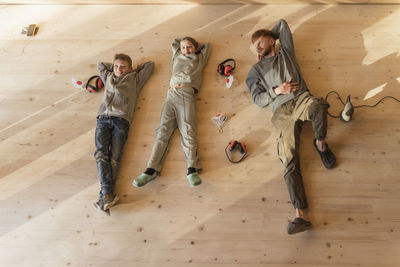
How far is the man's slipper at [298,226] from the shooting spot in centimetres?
169

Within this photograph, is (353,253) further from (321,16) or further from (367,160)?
(321,16)

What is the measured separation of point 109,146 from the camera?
2.02 meters

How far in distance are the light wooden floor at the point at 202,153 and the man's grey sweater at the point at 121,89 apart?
83 millimetres

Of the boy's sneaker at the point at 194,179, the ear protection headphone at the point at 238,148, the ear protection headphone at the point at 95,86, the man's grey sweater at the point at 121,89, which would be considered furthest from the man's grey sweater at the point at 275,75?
the ear protection headphone at the point at 95,86

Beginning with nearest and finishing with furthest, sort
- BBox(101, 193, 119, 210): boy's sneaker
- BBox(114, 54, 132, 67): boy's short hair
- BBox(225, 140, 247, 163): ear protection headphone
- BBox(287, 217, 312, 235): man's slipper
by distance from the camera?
BBox(287, 217, 312, 235): man's slipper, BBox(101, 193, 119, 210): boy's sneaker, BBox(225, 140, 247, 163): ear protection headphone, BBox(114, 54, 132, 67): boy's short hair

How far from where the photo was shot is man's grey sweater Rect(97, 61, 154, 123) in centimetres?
207

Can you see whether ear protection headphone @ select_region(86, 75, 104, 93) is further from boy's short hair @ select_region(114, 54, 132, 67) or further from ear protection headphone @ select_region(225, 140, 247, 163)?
ear protection headphone @ select_region(225, 140, 247, 163)

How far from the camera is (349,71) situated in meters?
2.19

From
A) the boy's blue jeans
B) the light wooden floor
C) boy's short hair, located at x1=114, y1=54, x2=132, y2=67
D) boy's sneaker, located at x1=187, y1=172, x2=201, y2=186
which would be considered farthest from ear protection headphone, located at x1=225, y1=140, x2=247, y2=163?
boy's short hair, located at x1=114, y1=54, x2=132, y2=67

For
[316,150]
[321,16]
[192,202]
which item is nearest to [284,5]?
[321,16]

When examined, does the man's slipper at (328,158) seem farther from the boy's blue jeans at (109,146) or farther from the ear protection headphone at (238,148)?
the boy's blue jeans at (109,146)

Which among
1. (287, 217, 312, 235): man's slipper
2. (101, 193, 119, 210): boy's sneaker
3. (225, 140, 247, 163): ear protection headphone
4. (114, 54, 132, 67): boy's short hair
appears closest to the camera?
(287, 217, 312, 235): man's slipper

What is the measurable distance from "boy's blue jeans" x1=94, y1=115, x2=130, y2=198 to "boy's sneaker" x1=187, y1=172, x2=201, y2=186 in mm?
538

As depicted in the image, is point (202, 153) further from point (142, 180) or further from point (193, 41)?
point (193, 41)
